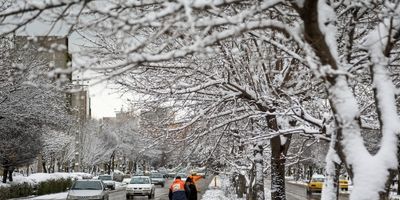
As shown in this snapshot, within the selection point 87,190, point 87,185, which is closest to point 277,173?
point 87,190

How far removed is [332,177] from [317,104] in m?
3.30

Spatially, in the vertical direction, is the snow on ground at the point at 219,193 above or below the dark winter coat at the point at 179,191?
below

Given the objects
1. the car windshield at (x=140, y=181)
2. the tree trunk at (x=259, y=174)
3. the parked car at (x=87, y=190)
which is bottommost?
the car windshield at (x=140, y=181)

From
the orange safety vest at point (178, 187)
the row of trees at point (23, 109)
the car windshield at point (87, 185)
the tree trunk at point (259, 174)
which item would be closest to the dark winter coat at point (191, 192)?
the orange safety vest at point (178, 187)

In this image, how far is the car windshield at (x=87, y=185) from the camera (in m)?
27.4

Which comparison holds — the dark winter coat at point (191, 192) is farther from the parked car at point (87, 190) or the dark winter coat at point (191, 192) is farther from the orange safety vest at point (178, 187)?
the parked car at point (87, 190)

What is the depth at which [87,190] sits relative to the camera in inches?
1059

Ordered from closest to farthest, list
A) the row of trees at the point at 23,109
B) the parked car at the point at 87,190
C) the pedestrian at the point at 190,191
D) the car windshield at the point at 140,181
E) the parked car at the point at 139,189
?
1. the pedestrian at the point at 190,191
2. the row of trees at the point at 23,109
3. the parked car at the point at 87,190
4. the parked car at the point at 139,189
5. the car windshield at the point at 140,181

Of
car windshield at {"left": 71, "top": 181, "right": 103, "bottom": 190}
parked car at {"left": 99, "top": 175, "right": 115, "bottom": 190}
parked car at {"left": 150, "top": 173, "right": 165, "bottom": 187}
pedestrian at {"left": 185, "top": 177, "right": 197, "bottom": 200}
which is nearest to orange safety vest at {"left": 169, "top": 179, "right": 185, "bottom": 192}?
pedestrian at {"left": 185, "top": 177, "right": 197, "bottom": 200}

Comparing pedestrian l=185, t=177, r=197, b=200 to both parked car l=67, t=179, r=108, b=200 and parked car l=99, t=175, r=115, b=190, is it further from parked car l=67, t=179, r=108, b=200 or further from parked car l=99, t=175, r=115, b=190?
parked car l=99, t=175, r=115, b=190

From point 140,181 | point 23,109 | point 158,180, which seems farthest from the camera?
point 158,180

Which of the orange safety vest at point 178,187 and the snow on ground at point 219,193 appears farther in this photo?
the snow on ground at point 219,193

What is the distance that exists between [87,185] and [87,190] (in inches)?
34.7

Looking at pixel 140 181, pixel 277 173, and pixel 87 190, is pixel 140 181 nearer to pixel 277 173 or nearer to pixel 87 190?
pixel 87 190
